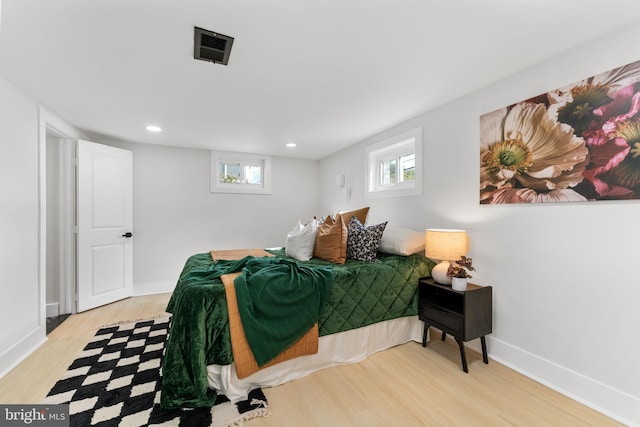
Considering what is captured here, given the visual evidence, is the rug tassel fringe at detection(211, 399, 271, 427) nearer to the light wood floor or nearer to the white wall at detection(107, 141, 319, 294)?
the light wood floor

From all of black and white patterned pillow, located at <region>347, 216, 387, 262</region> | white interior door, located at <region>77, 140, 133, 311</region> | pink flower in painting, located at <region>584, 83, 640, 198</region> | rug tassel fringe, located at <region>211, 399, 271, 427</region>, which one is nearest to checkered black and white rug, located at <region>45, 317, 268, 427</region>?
rug tassel fringe, located at <region>211, 399, 271, 427</region>

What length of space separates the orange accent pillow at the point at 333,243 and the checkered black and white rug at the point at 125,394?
1203 mm

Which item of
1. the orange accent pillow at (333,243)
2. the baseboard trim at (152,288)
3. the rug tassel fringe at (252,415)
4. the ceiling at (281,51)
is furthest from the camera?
the baseboard trim at (152,288)

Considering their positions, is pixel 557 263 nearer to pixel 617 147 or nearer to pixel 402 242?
pixel 617 147

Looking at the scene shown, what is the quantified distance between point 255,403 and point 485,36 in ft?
8.57

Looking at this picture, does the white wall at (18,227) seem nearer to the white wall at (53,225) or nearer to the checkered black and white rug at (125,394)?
the checkered black and white rug at (125,394)

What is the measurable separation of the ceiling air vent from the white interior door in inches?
97.3

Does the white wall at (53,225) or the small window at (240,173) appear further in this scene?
the small window at (240,173)

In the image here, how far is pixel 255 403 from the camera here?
162cm

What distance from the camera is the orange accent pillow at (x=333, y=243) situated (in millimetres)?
2484

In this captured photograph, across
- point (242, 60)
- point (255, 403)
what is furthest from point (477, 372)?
point (242, 60)

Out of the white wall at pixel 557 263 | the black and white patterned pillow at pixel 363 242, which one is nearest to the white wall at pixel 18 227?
the black and white patterned pillow at pixel 363 242

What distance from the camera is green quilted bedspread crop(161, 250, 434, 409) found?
1546 mm

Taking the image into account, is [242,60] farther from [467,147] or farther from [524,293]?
[524,293]
